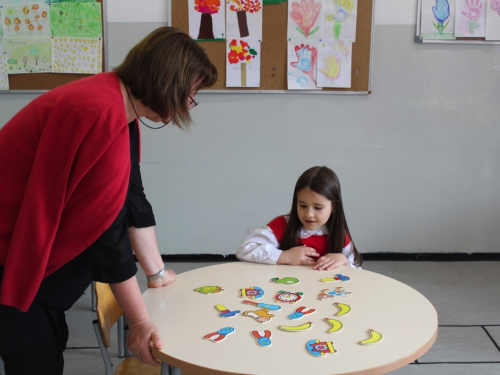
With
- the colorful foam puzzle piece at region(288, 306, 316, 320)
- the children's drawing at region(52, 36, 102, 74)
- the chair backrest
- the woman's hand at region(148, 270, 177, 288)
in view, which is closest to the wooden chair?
the chair backrest

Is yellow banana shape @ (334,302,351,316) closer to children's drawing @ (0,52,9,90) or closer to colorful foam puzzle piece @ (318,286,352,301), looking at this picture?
colorful foam puzzle piece @ (318,286,352,301)

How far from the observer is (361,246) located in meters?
3.48

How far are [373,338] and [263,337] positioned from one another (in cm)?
25

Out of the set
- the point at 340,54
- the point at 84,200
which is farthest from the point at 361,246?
the point at 84,200

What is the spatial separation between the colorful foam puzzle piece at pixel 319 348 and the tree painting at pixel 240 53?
237cm

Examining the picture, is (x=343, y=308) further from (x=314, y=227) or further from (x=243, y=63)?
(x=243, y=63)

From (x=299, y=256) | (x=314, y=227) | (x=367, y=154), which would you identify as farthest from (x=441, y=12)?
(x=299, y=256)

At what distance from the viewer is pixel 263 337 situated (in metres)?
1.14

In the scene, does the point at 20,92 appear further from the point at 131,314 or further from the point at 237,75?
the point at 131,314

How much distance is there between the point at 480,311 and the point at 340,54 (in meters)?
1.73

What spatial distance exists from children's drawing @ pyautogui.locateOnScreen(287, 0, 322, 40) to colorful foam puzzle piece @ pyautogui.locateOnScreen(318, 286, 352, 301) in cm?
211

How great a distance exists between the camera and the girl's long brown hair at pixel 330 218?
6.10 feet

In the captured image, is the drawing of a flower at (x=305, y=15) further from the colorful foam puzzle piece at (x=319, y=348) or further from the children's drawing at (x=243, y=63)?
the colorful foam puzzle piece at (x=319, y=348)

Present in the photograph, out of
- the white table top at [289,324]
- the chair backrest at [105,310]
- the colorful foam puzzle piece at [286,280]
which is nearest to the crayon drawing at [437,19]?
the white table top at [289,324]
